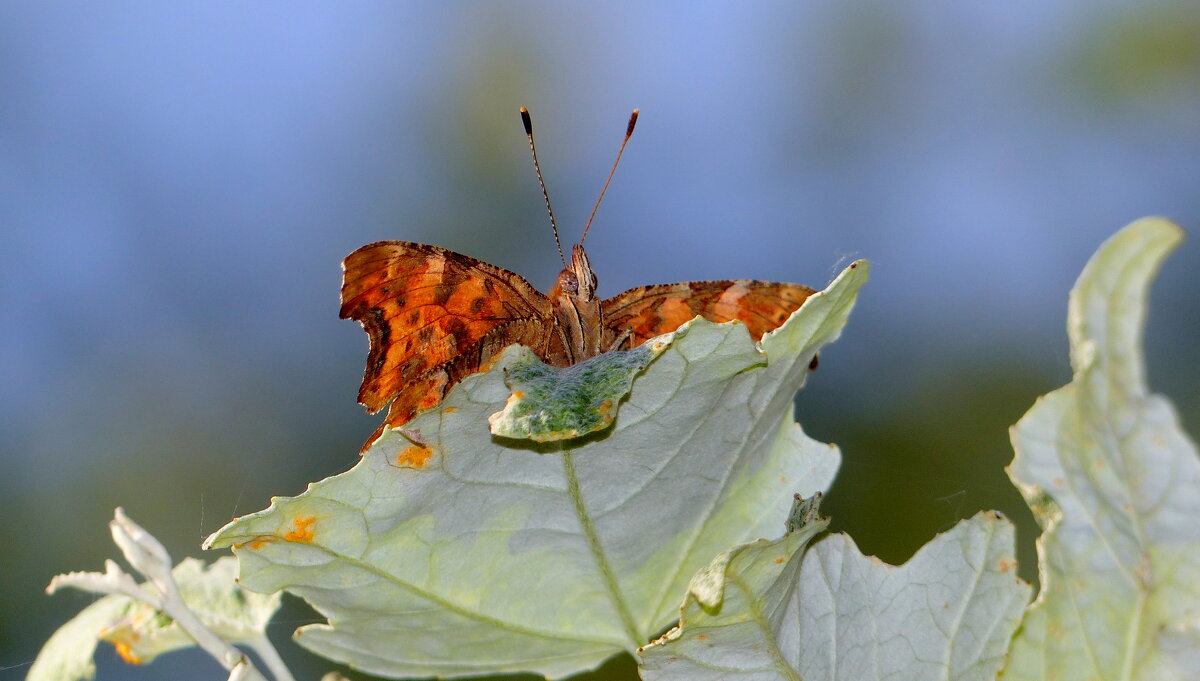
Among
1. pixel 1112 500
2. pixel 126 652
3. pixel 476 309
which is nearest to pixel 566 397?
pixel 1112 500

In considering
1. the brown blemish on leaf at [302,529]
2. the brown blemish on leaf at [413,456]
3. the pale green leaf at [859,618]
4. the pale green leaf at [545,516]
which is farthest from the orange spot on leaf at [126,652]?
the pale green leaf at [859,618]

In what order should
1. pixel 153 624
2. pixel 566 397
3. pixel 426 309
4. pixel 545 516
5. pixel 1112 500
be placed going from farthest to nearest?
pixel 426 309, pixel 153 624, pixel 545 516, pixel 566 397, pixel 1112 500

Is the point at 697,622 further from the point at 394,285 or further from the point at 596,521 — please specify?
the point at 394,285

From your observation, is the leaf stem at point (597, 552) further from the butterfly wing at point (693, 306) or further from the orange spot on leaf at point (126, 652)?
the orange spot on leaf at point (126, 652)

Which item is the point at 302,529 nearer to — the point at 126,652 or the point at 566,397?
the point at 566,397

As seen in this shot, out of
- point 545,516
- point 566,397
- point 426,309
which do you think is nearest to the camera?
point 566,397

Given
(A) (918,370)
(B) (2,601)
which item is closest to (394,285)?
(A) (918,370)
